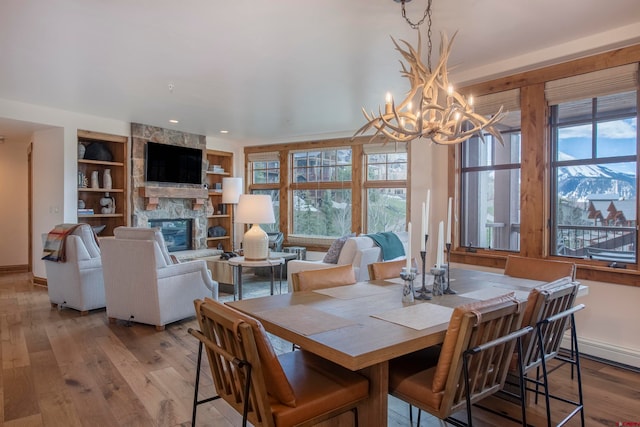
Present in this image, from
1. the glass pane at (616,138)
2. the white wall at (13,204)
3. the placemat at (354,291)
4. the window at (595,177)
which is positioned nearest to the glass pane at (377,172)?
the window at (595,177)

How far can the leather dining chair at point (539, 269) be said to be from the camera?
2684 millimetres

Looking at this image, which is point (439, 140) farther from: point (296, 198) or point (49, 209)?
point (49, 209)

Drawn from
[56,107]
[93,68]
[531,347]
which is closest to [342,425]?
[531,347]

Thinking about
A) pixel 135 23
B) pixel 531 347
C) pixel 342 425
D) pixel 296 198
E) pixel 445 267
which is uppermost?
pixel 135 23

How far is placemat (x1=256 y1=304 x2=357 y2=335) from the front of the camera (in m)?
1.64

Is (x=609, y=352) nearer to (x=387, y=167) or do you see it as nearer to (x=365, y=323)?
(x=365, y=323)

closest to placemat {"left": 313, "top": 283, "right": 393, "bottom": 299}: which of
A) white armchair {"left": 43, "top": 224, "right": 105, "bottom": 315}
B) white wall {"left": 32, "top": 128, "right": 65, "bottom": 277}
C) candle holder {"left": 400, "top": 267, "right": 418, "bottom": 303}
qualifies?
candle holder {"left": 400, "top": 267, "right": 418, "bottom": 303}

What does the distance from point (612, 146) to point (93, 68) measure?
4720mm

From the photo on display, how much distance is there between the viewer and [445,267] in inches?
91.4

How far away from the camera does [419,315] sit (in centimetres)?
184

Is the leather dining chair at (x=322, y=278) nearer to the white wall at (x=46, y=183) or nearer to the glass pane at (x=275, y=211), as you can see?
the white wall at (x=46, y=183)

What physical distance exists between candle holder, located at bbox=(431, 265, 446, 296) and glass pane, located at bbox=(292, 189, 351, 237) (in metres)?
4.99

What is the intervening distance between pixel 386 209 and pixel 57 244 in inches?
192

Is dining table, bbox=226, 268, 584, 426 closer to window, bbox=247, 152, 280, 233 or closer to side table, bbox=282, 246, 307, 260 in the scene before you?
side table, bbox=282, 246, 307, 260
